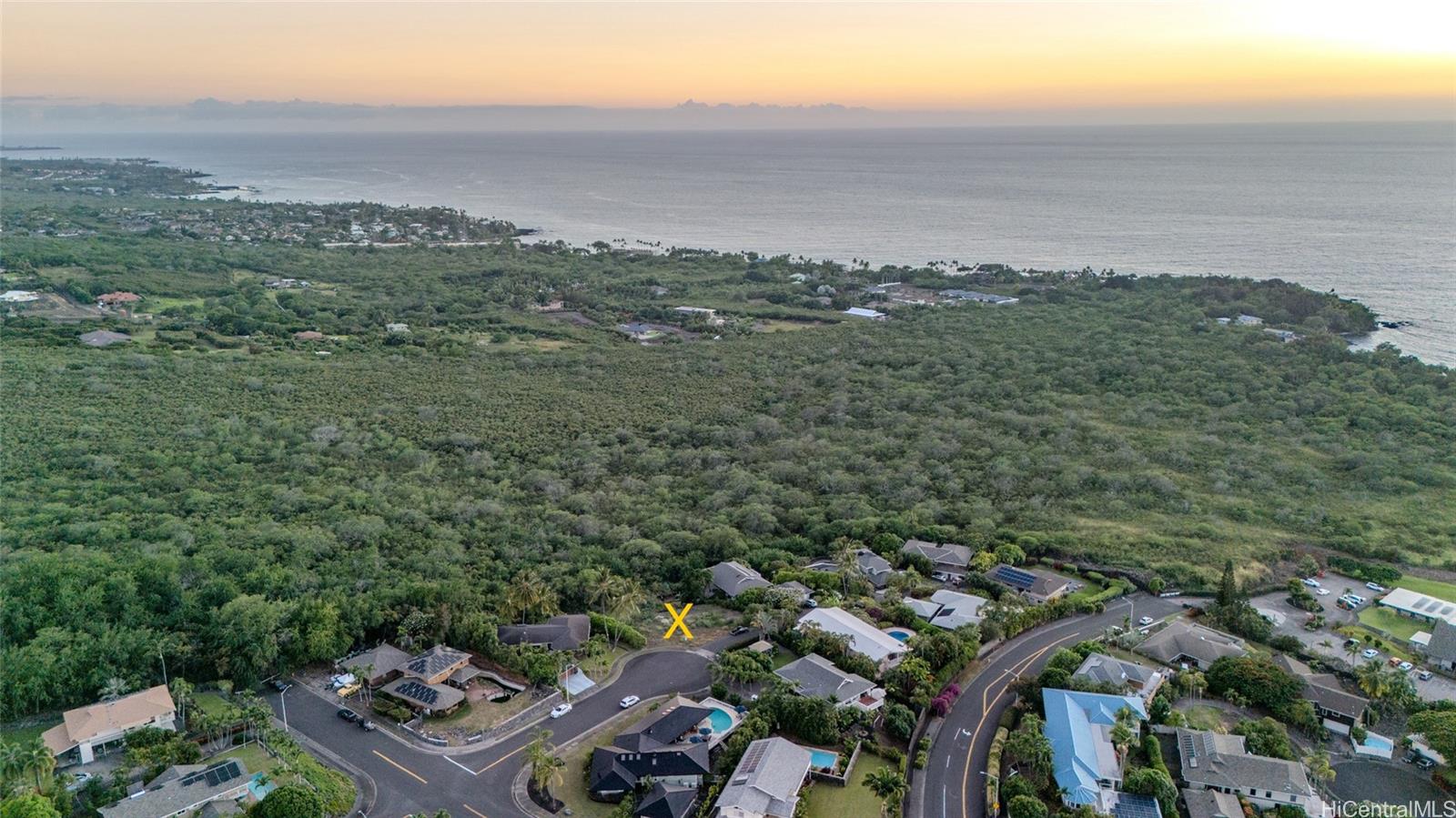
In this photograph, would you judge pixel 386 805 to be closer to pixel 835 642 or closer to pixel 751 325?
pixel 835 642

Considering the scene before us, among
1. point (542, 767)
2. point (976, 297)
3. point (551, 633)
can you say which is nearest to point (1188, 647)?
point (551, 633)

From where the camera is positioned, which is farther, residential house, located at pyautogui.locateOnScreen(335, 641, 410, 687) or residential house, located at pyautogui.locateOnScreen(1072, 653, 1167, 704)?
residential house, located at pyautogui.locateOnScreen(335, 641, 410, 687)

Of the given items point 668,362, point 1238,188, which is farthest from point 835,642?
point 1238,188

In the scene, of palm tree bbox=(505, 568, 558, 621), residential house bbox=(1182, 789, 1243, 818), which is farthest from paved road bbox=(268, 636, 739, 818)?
residential house bbox=(1182, 789, 1243, 818)

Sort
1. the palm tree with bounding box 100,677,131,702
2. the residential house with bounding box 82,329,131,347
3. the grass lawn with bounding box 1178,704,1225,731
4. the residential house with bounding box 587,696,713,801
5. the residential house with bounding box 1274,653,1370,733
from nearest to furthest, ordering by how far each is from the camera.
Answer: the residential house with bounding box 587,696,713,801, the palm tree with bounding box 100,677,131,702, the residential house with bounding box 1274,653,1370,733, the grass lawn with bounding box 1178,704,1225,731, the residential house with bounding box 82,329,131,347

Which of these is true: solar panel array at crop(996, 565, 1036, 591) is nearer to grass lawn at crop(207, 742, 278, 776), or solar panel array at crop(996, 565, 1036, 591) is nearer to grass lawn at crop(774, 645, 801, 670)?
grass lawn at crop(774, 645, 801, 670)

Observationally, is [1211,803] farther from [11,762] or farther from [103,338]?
[103,338]

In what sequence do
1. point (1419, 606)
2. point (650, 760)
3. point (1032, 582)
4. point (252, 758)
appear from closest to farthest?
point (650, 760) → point (252, 758) → point (1419, 606) → point (1032, 582)
